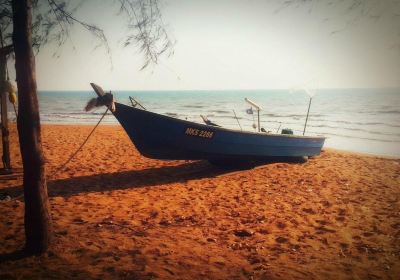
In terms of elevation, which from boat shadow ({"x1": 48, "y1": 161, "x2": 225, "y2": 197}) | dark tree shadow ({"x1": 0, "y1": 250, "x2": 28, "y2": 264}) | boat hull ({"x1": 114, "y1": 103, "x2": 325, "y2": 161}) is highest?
boat hull ({"x1": 114, "y1": 103, "x2": 325, "y2": 161})

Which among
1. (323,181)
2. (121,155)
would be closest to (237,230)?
(323,181)

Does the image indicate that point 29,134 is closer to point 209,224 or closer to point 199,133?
point 209,224

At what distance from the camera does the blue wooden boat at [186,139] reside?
880 cm

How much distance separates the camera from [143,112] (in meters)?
8.65

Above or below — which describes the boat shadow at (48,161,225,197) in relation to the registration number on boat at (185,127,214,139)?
below

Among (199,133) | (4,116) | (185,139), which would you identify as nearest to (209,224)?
(185,139)

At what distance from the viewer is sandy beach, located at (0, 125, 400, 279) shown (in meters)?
4.37

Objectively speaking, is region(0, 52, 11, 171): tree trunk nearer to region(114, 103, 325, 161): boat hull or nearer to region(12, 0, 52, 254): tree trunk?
region(114, 103, 325, 161): boat hull

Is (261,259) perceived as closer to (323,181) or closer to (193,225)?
(193,225)

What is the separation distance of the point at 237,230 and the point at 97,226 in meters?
2.88

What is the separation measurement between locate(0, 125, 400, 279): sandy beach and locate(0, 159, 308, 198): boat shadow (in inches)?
1.4

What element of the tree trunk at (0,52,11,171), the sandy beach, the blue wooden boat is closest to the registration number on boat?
the blue wooden boat

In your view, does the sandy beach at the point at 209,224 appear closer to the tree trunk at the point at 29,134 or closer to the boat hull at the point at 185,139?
the tree trunk at the point at 29,134

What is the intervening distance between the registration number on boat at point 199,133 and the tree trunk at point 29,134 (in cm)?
529
